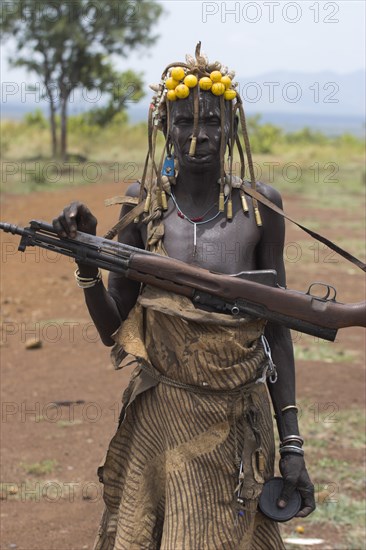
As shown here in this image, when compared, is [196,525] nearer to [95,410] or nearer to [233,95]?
[233,95]

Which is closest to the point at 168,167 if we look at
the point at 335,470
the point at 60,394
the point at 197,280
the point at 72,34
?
the point at 197,280

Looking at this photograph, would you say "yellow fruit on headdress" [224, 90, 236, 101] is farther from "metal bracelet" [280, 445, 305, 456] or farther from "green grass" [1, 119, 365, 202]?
"green grass" [1, 119, 365, 202]

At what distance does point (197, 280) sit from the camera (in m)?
2.61

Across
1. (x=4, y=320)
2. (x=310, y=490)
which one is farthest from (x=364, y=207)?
(x=310, y=490)

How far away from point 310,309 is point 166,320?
16.1 inches

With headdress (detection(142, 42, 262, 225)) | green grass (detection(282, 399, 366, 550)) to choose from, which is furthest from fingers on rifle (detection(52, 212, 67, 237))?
green grass (detection(282, 399, 366, 550))

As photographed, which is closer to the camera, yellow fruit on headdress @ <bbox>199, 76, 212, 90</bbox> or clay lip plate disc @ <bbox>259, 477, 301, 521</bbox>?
yellow fruit on headdress @ <bbox>199, 76, 212, 90</bbox>

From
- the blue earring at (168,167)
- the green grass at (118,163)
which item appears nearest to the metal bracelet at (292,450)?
the blue earring at (168,167)

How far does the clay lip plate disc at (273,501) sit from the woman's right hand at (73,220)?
3.05 feet

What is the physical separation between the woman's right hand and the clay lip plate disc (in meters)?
0.93

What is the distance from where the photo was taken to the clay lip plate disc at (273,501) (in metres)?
2.77

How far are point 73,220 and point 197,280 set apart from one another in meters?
0.38

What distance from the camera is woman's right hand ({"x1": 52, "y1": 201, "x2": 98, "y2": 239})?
2.51m

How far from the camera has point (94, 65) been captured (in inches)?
1185
